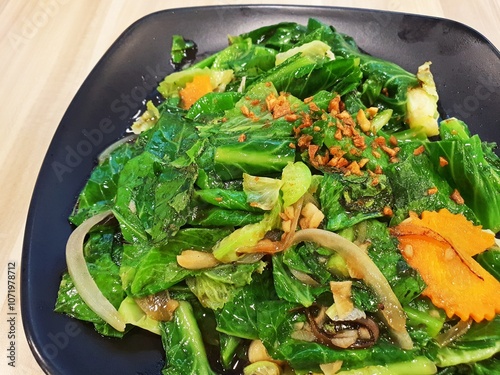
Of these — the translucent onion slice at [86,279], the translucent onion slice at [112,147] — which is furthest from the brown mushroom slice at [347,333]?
the translucent onion slice at [112,147]

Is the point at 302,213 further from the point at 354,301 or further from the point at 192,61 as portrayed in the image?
the point at 192,61

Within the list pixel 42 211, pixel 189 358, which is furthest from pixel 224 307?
pixel 42 211

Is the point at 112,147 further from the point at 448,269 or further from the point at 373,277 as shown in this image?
the point at 448,269

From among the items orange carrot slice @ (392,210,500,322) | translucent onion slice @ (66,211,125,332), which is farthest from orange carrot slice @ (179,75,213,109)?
orange carrot slice @ (392,210,500,322)

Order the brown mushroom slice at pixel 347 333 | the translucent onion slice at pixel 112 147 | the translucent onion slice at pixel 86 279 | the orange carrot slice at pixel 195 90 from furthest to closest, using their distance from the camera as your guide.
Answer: the orange carrot slice at pixel 195 90
the translucent onion slice at pixel 112 147
the translucent onion slice at pixel 86 279
the brown mushroom slice at pixel 347 333

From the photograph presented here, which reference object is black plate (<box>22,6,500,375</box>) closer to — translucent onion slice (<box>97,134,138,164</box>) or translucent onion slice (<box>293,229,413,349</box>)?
translucent onion slice (<box>97,134,138,164</box>)

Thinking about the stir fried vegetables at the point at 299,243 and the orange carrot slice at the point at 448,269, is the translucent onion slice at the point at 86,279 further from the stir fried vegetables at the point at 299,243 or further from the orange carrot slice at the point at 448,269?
the orange carrot slice at the point at 448,269
